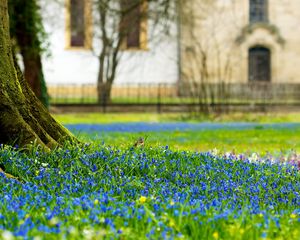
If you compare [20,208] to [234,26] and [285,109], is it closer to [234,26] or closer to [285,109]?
[285,109]

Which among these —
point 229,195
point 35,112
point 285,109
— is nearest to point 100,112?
point 285,109

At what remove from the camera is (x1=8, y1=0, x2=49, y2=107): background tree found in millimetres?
21453

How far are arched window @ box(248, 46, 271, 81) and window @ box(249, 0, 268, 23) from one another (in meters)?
1.93

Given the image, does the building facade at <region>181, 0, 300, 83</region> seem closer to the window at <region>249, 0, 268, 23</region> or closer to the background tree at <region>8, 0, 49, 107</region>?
the window at <region>249, 0, 268, 23</region>

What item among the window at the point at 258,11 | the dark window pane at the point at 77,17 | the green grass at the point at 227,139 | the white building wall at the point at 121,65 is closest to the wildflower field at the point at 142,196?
the green grass at the point at 227,139

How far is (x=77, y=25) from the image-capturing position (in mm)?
43094

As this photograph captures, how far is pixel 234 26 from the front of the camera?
153ft

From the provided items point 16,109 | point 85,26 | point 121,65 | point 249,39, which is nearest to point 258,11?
point 249,39

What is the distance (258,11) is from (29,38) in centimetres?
2781

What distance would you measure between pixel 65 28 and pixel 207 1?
8073 millimetres

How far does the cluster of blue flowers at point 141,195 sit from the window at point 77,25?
33694mm

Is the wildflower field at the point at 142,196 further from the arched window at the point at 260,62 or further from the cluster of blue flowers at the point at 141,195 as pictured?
the arched window at the point at 260,62

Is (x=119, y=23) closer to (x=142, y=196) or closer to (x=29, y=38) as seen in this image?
(x=29, y=38)

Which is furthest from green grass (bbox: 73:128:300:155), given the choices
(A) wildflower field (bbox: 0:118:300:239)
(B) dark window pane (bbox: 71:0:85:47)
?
(B) dark window pane (bbox: 71:0:85:47)
